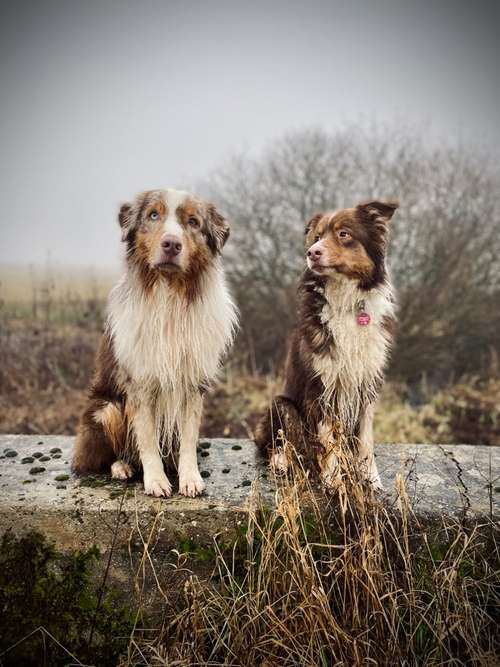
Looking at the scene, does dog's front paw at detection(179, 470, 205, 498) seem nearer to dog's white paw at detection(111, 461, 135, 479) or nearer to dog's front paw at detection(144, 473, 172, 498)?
dog's front paw at detection(144, 473, 172, 498)

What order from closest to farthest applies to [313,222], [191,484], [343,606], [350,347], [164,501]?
[343,606] → [164,501] → [191,484] → [350,347] → [313,222]

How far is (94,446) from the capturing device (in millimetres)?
3408

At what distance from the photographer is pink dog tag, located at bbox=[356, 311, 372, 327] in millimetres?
3379

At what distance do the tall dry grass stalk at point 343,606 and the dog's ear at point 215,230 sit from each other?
50.9 inches

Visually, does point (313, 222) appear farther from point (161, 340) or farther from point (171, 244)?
point (161, 340)

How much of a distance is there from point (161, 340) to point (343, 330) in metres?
1.07

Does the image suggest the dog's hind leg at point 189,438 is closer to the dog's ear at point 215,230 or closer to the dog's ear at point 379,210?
the dog's ear at point 215,230

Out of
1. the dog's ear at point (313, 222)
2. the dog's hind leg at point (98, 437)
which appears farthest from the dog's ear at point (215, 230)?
the dog's hind leg at point (98, 437)

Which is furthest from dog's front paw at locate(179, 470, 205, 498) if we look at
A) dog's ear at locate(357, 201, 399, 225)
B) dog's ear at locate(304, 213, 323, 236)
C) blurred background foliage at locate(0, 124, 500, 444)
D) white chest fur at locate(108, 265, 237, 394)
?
blurred background foliage at locate(0, 124, 500, 444)

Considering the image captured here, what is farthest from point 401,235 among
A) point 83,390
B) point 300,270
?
point 83,390

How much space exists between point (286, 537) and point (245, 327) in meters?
6.51

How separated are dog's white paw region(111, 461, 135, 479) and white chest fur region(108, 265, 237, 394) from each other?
588 mm

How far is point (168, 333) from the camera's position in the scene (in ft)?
10.3

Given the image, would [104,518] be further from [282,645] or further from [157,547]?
[282,645]
